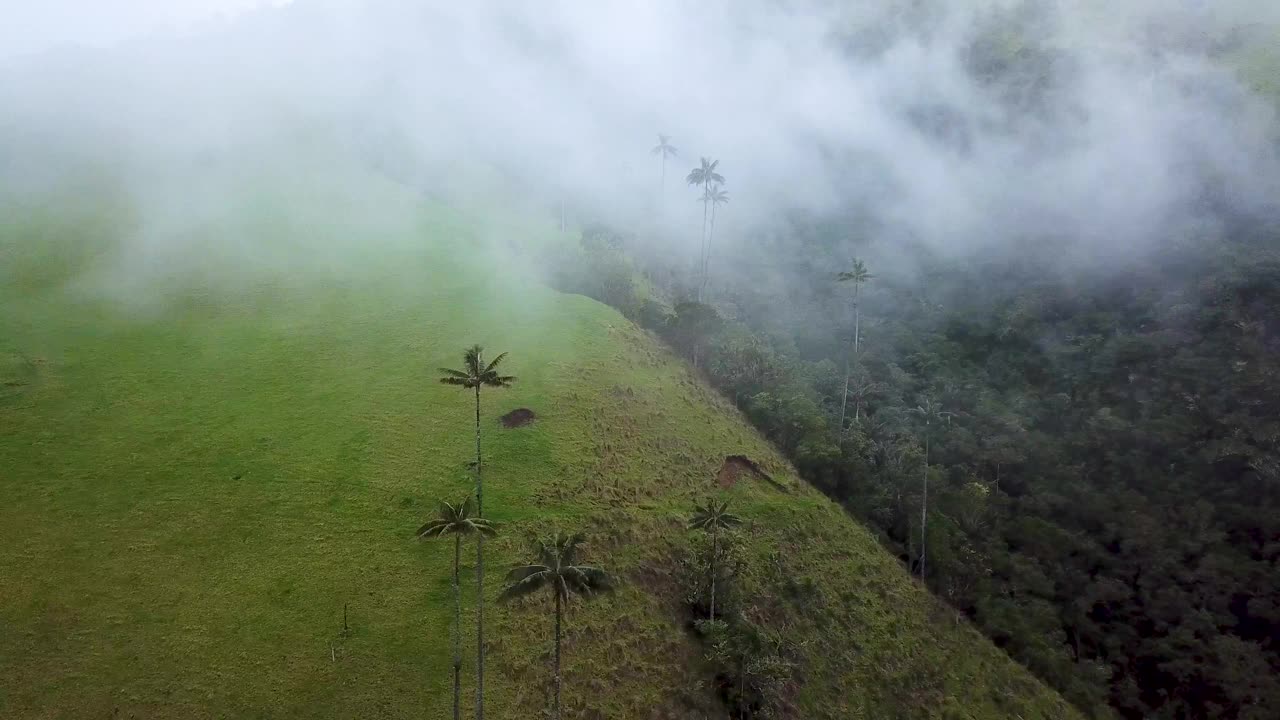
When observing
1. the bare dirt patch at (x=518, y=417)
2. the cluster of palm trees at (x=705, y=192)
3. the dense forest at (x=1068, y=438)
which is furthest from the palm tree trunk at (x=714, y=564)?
the cluster of palm trees at (x=705, y=192)

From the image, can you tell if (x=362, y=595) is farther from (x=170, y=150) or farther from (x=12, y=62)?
(x=12, y=62)

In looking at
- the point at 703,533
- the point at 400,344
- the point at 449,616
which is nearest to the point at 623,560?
the point at 703,533

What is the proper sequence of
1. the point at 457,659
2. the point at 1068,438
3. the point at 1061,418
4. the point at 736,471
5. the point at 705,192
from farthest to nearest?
1. the point at 705,192
2. the point at 1061,418
3. the point at 1068,438
4. the point at 736,471
5. the point at 457,659

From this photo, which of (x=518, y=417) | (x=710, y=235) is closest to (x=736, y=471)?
(x=518, y=417)

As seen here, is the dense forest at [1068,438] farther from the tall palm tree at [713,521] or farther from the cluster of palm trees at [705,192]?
the tall palm tree at [713,521]

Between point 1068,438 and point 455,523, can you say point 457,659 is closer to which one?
point 455,523

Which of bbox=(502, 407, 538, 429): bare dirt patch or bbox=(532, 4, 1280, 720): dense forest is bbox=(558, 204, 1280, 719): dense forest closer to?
bbox=(532, 4, 1280, 720): dense forest
